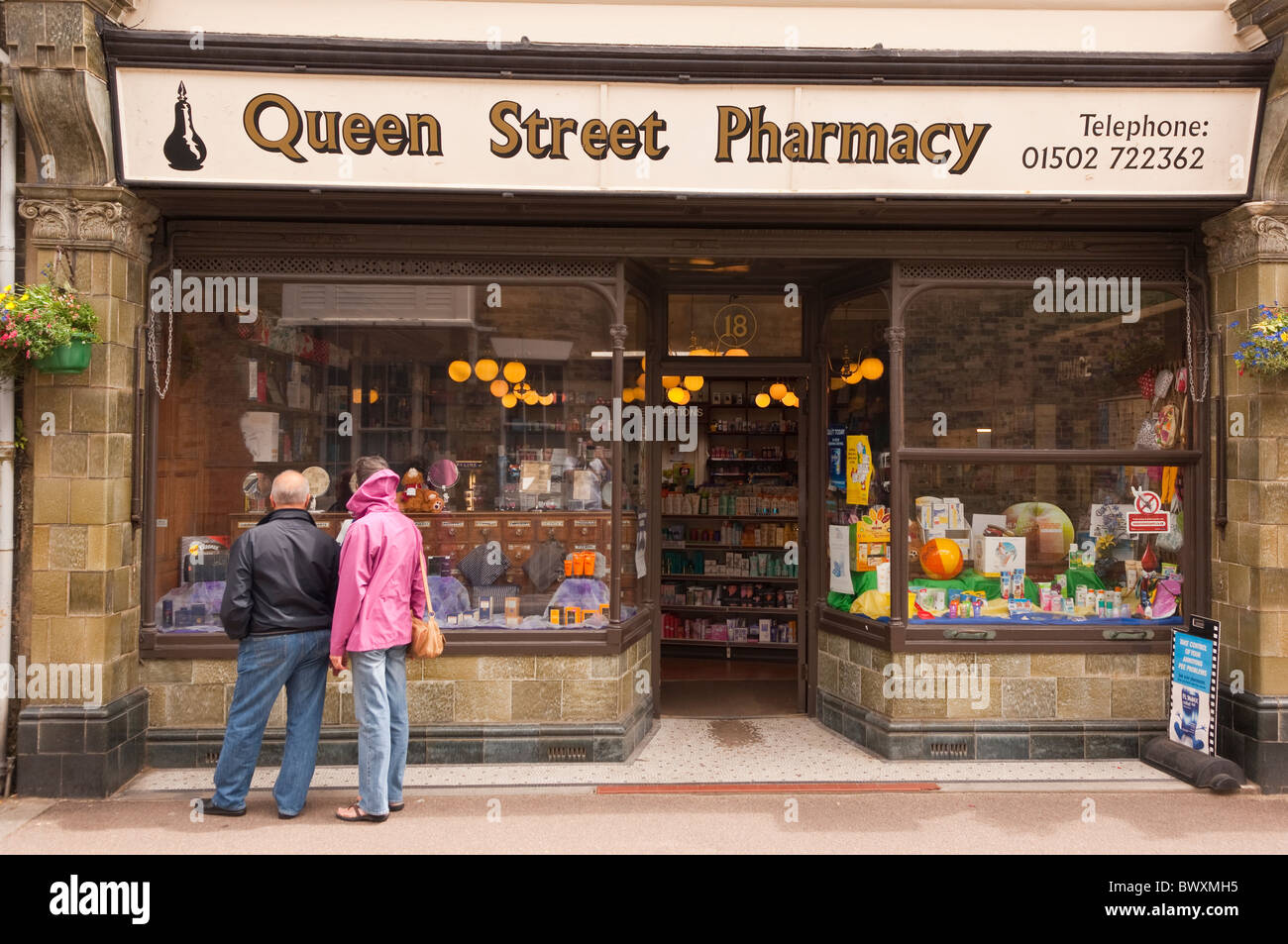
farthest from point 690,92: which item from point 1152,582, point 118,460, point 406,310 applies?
point 1152,582

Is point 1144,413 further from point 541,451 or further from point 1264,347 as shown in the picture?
point 541,451

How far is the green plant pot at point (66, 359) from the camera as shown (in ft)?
19.2

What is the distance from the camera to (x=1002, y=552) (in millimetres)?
7164

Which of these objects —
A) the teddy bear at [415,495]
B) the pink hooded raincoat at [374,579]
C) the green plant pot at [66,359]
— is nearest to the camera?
the pink hooded raincoat at [374,579]

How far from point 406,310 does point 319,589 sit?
2.32 meters

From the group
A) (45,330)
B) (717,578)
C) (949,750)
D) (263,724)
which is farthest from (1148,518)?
(45,330)

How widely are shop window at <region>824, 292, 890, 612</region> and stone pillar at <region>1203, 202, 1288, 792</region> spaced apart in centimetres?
234

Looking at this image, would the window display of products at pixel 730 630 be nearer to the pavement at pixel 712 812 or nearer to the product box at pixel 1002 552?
the product box at pixel 1002 552

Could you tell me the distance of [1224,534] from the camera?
660 cm

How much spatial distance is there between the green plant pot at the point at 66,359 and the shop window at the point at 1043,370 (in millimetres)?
5576

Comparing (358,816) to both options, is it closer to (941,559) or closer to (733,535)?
(941,559)

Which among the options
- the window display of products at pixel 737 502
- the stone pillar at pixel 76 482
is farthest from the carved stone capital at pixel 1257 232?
the stone pillar at pixel 76 482

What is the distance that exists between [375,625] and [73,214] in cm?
337

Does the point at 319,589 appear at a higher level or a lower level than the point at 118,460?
lower
